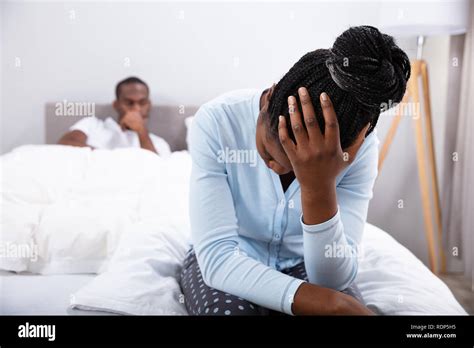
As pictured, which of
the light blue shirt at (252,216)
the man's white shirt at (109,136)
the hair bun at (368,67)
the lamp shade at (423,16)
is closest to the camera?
the hair bun at (368,67)

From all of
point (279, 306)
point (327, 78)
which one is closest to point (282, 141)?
point (327, 78)

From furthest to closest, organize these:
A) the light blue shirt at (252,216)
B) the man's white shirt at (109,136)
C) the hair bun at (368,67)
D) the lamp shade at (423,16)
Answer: the man's white shirt at (109,136) < the lamp shade at (423,16) < the light blue shirt at (252,216) < the hair bun at (368,67)

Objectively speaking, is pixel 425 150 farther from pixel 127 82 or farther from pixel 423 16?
pixel 127 82

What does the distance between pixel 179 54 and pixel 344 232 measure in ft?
1.56

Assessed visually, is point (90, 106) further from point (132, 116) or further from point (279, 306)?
point (279, 306)

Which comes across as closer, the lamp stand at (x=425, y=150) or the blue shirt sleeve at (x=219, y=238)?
the blue shirt sleeve at (x=219, y=238)

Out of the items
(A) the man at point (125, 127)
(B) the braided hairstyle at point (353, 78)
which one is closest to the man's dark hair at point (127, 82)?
(A) the man at point (125, 127)

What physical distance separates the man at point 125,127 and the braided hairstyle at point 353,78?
401 mm

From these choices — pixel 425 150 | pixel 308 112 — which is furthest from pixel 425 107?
pixel 308 112

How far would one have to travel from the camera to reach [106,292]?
740mm

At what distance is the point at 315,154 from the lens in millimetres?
609

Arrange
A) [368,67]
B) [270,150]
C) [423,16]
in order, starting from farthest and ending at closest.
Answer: [423,16]
[270,150]
[368,67]

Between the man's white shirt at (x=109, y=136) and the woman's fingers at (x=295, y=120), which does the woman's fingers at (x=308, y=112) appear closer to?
the woman's fingers at (x=295, y=120)

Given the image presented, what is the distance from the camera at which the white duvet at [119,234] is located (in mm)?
770
